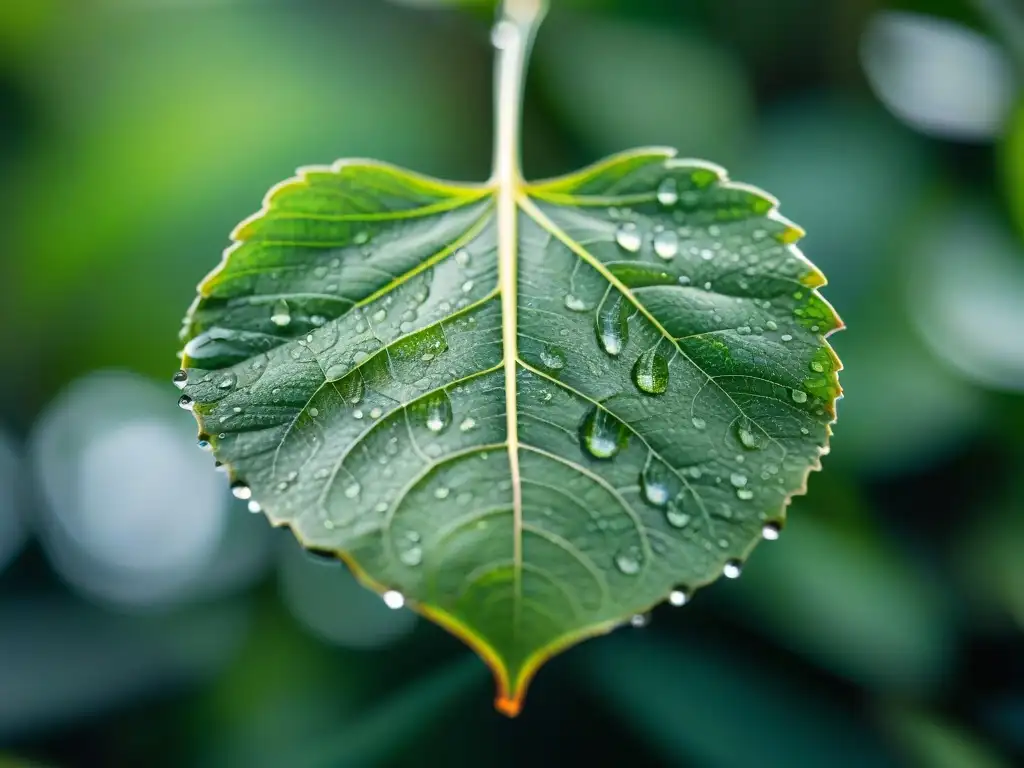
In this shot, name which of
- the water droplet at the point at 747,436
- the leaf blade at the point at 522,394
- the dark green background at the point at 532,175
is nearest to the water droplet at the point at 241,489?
the leaf blade at the point at 522,394

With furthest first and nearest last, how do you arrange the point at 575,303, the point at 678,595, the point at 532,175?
the point at 532,175 → the point at 575,303 → the point at 678,595

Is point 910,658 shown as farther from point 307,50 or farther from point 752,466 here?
point 307,50

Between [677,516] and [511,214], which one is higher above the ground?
[511,214]

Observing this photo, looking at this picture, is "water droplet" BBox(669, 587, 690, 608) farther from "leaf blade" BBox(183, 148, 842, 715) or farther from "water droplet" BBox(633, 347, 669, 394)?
"water droplet" BBox(633, 347, 669, 394)

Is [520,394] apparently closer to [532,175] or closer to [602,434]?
[602,434]

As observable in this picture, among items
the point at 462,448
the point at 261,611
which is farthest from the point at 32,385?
the point at 462,448

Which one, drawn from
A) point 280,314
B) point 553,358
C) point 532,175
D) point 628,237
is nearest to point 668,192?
point 628,237

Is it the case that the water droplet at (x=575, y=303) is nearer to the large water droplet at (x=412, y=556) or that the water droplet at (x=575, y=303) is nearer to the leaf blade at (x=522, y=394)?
the leaf blade at (x=522, y=394)
